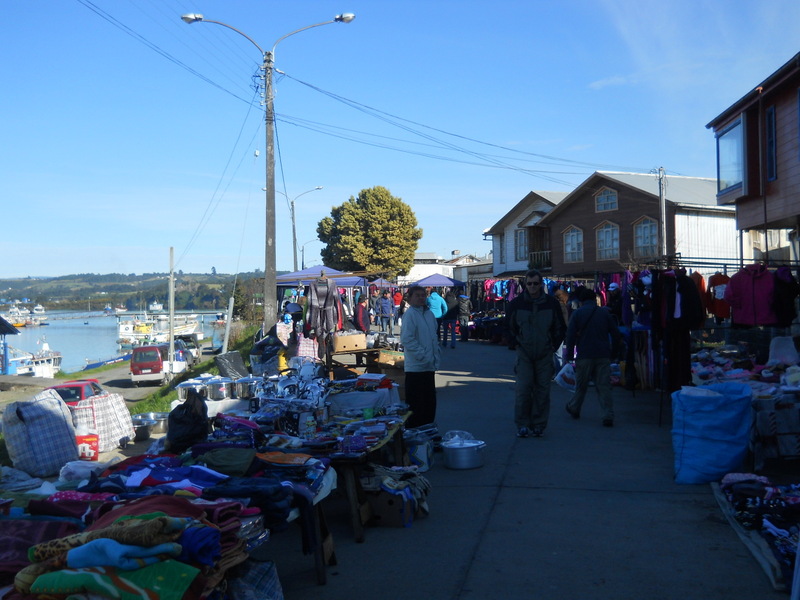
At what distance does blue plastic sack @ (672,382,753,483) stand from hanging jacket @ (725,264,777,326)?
3.28 metres

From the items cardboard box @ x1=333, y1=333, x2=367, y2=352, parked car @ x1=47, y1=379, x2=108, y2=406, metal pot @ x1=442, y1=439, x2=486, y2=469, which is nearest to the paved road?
parked car @ x1=47, y1=379, x2=108, y2=406

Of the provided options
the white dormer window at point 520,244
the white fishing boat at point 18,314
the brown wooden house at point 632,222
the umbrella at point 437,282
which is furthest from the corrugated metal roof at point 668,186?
the white fishing boat at point 18,314

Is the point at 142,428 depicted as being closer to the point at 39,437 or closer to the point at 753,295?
the point at 39,437

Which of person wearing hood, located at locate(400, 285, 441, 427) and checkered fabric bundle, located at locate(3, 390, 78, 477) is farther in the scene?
checkered fabric bundle, located at locate(3, 390, 78, 477)

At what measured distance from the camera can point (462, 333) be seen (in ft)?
91.0

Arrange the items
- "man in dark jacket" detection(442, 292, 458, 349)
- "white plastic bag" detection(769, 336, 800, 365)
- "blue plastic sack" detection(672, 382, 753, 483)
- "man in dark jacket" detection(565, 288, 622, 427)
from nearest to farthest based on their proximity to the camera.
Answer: "blue plastic sack" detection(672, 382, 753, 483)
"man in dark jacket" detection(565, 288, 622, 427)
"white plastic bag" detection(769, 336, 800, 365)
"man in dark jacket" detection(442, 292, 458, 349)

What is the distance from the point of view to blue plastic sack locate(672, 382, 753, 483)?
7031 millimetres

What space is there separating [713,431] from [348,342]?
307 inches

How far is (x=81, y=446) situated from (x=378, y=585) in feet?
23.6

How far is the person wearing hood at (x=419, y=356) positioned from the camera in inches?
363

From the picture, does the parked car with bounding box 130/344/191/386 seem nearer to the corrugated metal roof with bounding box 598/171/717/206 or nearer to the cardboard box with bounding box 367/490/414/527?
the corrugated metal roof with bounding box 598/171/717/206

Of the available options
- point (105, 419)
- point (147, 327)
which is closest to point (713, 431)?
point (105, 419)

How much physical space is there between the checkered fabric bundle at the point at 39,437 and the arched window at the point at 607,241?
30.3 m

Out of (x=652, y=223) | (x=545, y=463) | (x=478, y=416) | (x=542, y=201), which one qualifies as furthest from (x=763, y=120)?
(x=542, y=201)
